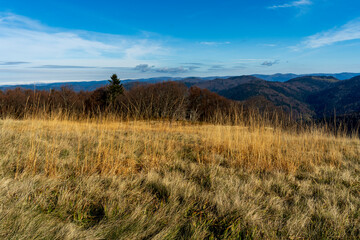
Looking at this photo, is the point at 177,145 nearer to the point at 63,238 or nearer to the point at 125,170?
the point at 125,170

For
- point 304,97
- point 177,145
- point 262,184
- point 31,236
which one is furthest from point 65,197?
point 304,97

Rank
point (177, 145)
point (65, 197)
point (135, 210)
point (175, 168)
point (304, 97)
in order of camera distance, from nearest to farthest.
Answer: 1. point (135, 210)
2. point (65, 197)
3. point (175, 168)
4. point (177, 145)
5. point (304, 97)

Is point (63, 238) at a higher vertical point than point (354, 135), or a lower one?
higher

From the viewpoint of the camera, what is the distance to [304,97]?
190625mm

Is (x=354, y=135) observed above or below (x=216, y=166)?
below

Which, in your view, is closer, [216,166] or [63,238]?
[63,238]

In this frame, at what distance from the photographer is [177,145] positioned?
15.7 ft

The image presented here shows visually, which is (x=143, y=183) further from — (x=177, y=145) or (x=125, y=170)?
(x=177, y=145)

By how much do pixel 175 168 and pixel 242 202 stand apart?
145 centimetres

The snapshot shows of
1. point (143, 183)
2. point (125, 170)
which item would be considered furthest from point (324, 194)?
point (125, 170)

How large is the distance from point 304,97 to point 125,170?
231 m

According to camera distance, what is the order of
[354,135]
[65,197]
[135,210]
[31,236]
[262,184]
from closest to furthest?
[31,236], [135,210], [65,197], [262,184], [354,135]

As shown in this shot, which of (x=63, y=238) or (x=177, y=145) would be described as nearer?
(x=63, y=238)

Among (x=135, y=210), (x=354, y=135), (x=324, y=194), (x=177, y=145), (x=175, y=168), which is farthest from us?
(x=354, y=135)
